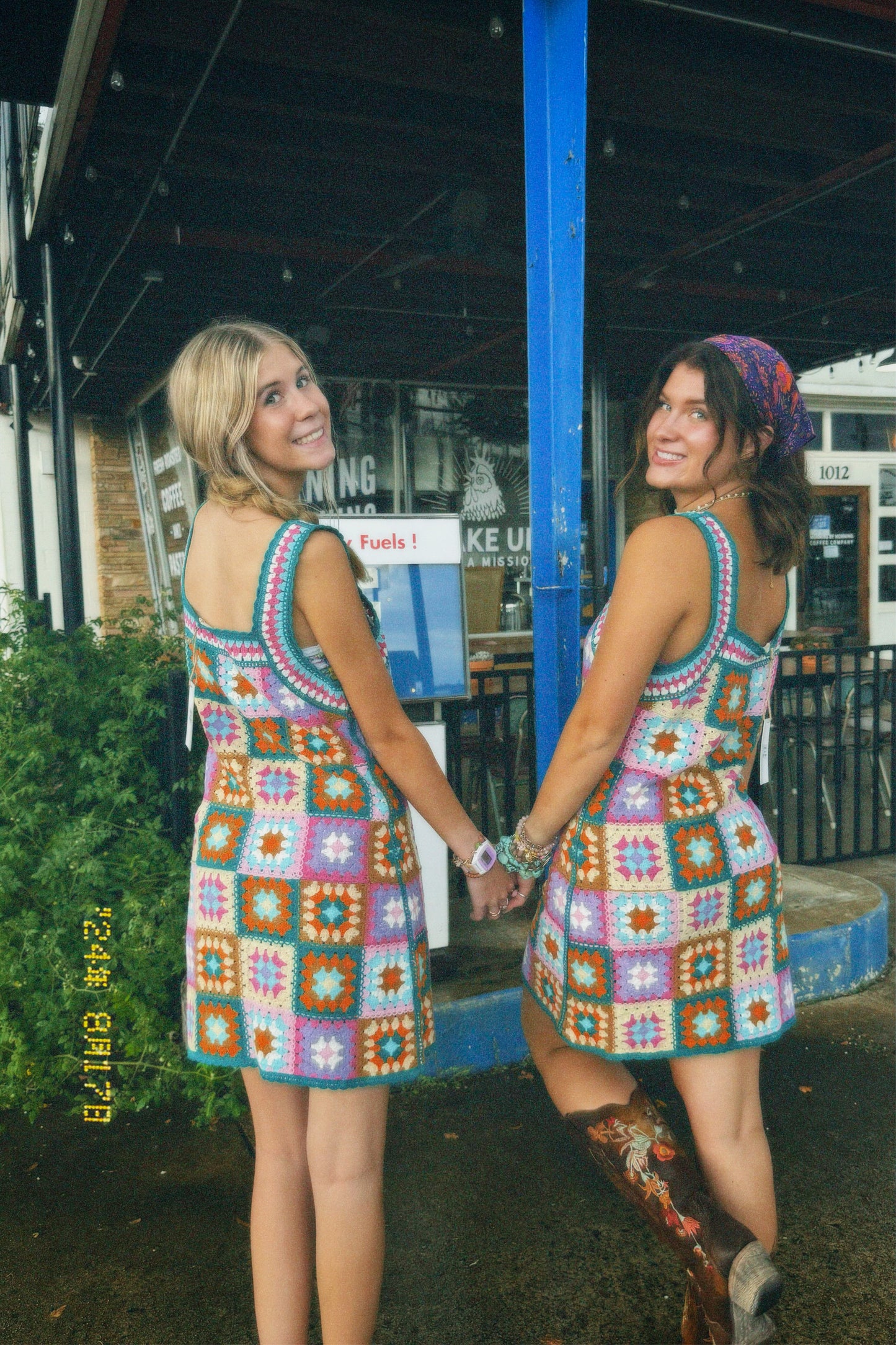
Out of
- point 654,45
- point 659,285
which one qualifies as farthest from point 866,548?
point 654,45

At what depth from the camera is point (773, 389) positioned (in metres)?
1.83

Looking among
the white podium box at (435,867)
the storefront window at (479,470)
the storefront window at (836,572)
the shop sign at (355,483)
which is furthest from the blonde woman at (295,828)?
the storefront window at (836,572)

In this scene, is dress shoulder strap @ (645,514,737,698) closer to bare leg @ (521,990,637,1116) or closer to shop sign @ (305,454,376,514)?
bare leg @ (521,990,637,1116)

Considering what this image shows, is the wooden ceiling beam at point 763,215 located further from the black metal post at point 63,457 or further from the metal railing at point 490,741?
the black metal post at point 63,457

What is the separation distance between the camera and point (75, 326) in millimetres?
6727

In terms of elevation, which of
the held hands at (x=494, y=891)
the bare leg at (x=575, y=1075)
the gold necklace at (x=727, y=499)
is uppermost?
the gold necklace at (x=727, y=499)

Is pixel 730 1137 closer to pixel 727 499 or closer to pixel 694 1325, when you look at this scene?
pixel 694 1325

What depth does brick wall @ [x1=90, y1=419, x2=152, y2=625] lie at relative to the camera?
9914 mm

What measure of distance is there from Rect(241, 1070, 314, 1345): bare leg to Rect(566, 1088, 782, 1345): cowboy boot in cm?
57

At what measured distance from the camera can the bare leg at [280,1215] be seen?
1812 mm

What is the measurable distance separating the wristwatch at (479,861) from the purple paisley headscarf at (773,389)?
0.92 m

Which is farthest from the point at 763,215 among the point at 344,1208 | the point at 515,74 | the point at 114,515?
the point at 114,515

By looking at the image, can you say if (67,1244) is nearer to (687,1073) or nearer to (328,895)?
(328,895)

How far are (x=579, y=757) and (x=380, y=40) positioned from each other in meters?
2.89
